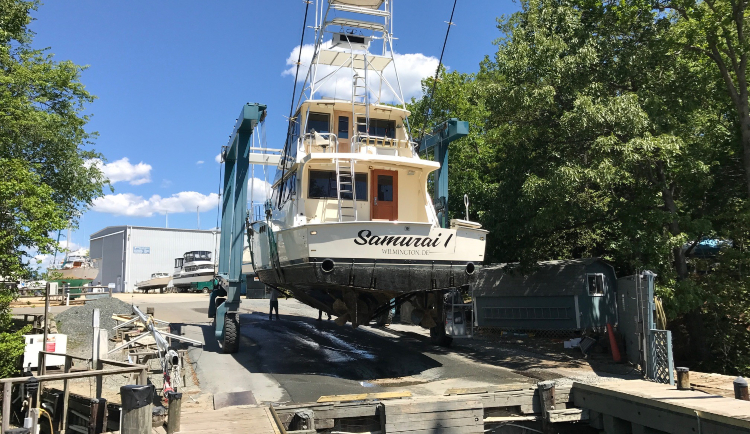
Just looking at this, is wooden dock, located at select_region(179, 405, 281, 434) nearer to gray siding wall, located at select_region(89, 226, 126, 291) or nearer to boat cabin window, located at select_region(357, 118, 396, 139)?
boat cabin window, located at select_region(357, 118, 396, 139)

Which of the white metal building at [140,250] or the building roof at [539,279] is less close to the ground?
the white metal building at [140,250]

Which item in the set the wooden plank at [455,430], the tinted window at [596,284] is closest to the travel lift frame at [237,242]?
the wooden plank at [455,430]

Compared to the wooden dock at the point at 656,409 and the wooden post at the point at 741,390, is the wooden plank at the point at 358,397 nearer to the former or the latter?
the wooden dock at the point at 656,409

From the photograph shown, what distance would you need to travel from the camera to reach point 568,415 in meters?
8.35

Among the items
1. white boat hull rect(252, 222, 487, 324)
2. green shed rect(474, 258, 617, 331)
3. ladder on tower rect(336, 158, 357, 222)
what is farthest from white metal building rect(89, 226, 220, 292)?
white boat hull rect(252, 222, 487, 324)

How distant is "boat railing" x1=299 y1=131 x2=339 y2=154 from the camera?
11.3 m

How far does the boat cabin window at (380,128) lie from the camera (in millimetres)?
12383

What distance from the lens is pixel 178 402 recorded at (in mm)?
6148

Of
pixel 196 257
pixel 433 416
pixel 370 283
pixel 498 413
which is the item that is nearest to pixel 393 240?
pixel 370 283

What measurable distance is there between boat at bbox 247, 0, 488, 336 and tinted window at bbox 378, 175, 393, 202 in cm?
2

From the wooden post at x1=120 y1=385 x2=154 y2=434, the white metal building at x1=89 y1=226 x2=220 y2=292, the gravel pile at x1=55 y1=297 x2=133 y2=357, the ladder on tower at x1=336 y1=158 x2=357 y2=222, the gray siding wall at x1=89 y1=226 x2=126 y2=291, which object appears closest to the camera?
the wooden post at x1=120 y1=385 x2=154 y2=434

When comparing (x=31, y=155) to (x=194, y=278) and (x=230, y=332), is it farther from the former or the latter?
(x=194, y=278)

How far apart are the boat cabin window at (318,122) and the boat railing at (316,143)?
0.22 meters

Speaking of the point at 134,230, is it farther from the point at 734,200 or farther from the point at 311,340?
the point at 734,200
